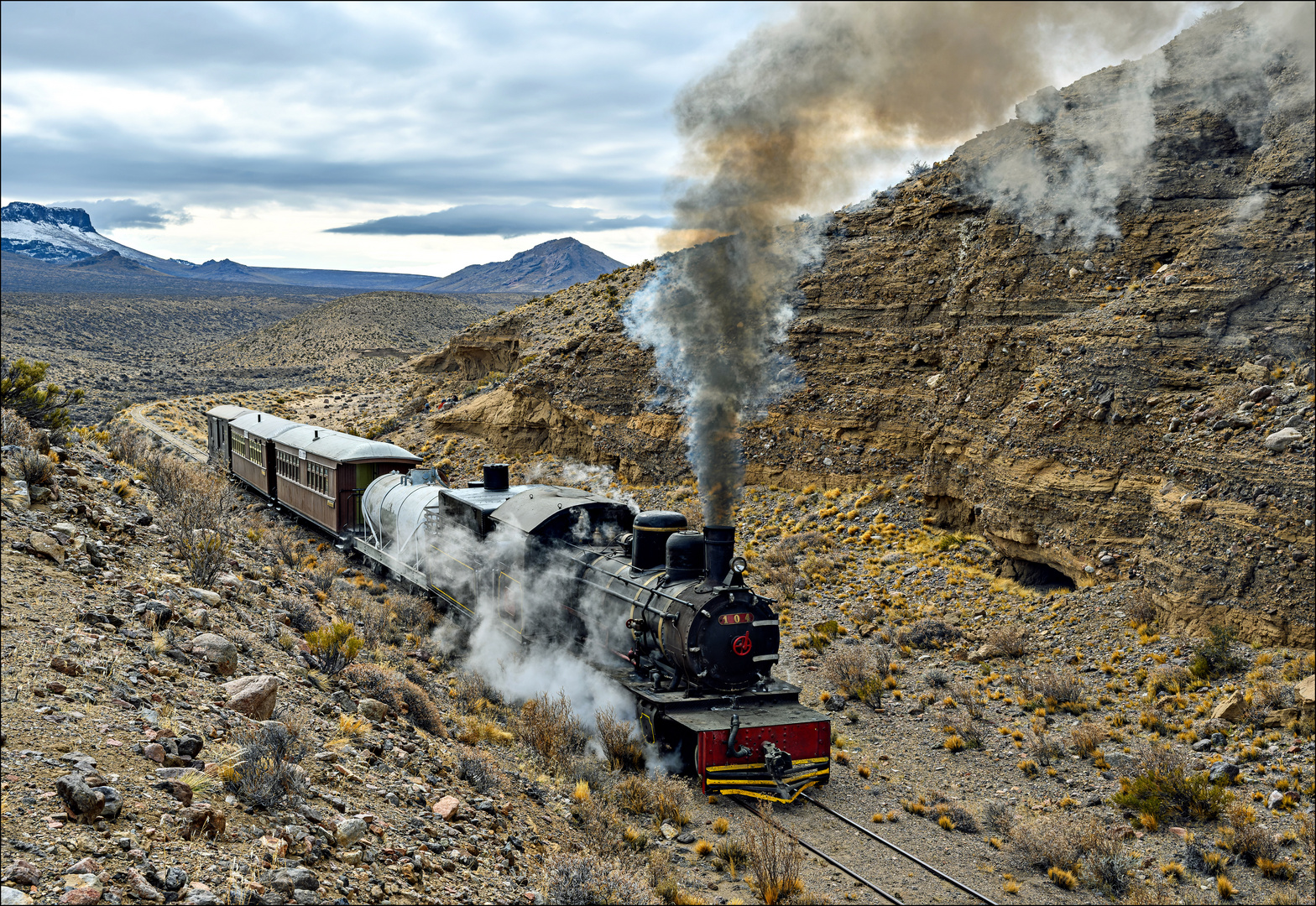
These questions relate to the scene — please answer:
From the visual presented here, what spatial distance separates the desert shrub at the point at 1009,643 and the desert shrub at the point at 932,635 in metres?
0.82

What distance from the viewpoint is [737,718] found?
1096 centimetres

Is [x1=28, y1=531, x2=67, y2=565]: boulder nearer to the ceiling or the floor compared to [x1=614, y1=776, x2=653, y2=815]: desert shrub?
nearer to the ceiling

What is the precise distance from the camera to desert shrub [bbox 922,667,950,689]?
14.9m

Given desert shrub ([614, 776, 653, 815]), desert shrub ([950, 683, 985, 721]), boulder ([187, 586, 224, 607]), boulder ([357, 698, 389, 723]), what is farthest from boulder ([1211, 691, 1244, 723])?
boulder ([187, 586, 224, 607])

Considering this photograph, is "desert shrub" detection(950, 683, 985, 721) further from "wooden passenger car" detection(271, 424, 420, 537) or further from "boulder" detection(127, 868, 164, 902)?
"wooden passenger car" detection(271, 424, 420, 537)

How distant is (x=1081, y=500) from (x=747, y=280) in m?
7.31

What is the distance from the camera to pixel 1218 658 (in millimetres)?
12555

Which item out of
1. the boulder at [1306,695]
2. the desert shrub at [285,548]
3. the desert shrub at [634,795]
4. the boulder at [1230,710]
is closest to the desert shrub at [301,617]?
the desert shrub at [285,548]

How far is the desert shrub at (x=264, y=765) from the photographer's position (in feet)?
21.1

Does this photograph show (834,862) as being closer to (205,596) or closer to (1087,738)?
(1087,738)

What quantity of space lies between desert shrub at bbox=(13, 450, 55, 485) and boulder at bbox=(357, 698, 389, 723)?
15.1 feet

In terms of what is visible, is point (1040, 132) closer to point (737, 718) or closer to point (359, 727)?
point (737, 718)

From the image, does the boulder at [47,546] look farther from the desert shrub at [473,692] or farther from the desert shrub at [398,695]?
the desert shrub at [473,692]

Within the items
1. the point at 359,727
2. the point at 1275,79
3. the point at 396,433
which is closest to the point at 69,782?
the point at 359,727
